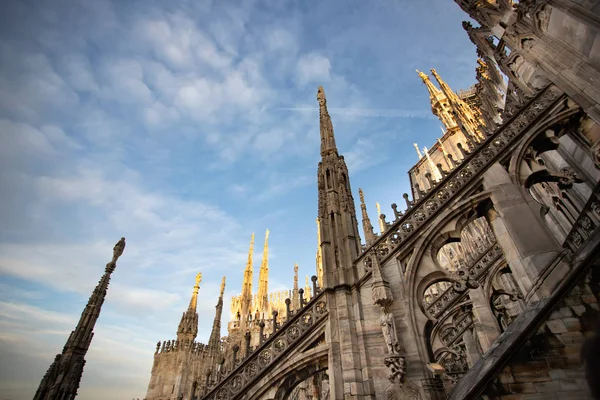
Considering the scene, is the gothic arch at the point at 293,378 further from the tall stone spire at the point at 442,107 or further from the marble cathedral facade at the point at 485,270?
the tall stone spire at the point at 442,107

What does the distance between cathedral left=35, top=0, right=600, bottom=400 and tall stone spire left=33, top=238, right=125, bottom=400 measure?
3cm

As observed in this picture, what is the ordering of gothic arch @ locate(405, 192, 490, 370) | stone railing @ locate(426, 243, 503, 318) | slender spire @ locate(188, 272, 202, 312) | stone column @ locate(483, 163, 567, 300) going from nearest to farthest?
1. stone column @ locate(483, 163, 567, 300)
2. gothic arch @ locate(405, 192, 490, 370)
3. stone railing @ locate(426, 243, 503, 318)
4. slender spire @ locate(188, 272, 202, 312)

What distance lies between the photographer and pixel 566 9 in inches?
346

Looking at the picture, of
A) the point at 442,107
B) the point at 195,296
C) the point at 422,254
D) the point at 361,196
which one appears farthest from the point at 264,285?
the point at 422,254

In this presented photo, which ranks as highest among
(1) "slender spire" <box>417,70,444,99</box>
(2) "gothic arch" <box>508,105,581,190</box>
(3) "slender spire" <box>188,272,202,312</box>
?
(1) "slender spire" <box>417,70,444,99</box>

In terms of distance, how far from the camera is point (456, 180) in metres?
8.49

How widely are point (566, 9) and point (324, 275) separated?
423 inches

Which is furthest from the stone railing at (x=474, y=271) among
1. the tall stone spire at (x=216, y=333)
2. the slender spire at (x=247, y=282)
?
the slender spire at (x=247, y=282)

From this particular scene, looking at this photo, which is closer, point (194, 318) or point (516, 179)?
point (516, 179)

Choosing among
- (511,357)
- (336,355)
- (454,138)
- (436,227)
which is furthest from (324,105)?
(454,138)

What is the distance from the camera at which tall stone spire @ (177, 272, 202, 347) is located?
25234 millimetres

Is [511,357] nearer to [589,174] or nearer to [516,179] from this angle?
[516,179]

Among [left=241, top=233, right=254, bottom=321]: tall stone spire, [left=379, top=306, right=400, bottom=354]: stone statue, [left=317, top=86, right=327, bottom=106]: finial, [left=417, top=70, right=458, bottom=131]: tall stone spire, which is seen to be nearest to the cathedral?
[left=379, top=306, right=400, bottom=354]: stone statue

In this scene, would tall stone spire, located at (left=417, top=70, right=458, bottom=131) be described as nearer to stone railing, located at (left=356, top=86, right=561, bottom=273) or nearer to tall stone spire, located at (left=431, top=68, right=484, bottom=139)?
tall stone spire, located at (left=431, top=68, right=484, bottom=139)
